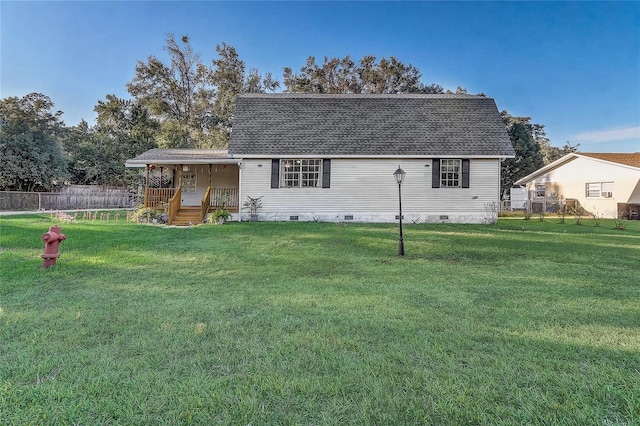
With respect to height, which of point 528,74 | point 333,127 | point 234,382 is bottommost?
point 234,382

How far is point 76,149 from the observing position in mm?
27109

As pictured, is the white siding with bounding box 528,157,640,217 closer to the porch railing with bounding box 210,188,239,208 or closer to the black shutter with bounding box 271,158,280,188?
the black shutter with bounding box 271,158,280,188

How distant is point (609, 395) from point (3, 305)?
6016 millimetres

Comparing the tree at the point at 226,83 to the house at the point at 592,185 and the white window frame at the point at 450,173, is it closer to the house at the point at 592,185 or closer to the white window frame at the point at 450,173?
the white window frame at the point at 450,173

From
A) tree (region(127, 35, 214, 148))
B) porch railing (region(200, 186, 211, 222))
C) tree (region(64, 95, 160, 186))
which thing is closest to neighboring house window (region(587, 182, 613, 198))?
porch railing (region(200, 186, 211, 222))

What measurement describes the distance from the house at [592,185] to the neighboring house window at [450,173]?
41.3 feet

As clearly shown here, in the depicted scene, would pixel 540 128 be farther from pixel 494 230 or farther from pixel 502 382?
pixel 502 382

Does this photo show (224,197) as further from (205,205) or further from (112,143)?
(112,143)

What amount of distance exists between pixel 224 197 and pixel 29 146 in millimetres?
17449

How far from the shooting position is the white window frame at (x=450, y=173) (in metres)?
13.5

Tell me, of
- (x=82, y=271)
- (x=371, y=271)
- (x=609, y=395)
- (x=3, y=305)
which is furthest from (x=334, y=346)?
(x=82, y=271)

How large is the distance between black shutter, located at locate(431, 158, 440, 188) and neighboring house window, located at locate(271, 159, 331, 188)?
14.8 ft

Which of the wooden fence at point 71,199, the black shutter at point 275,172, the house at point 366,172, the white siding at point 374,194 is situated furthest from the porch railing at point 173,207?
the wooden fence at point 71,199

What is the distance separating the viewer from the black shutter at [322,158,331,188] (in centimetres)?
1353
